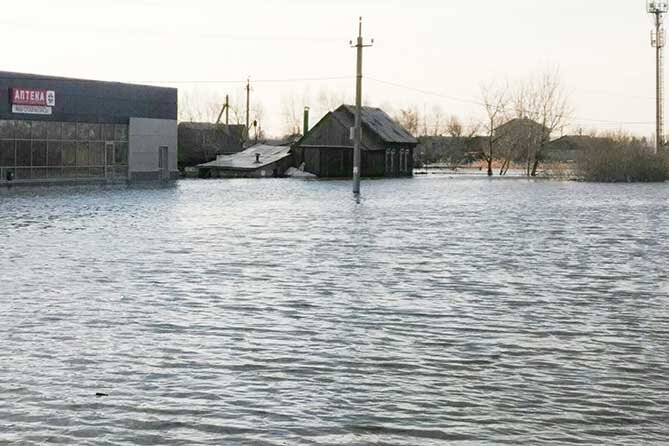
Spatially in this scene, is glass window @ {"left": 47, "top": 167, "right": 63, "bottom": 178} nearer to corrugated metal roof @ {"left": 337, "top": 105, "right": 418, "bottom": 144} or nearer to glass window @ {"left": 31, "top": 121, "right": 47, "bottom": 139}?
glass window @ {"left": 31, "top": 121, "right": 47, "bottom": 139}

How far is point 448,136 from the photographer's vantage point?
167750 mm

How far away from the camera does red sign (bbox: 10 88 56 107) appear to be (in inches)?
2506

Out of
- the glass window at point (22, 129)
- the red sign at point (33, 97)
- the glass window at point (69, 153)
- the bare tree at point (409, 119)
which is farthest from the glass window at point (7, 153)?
the bare tree at point (409, 119)

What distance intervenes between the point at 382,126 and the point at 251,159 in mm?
13760

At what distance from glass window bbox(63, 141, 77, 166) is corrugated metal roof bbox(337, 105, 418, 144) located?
32.5 metres

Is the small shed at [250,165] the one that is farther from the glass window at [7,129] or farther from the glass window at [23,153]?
the glass window at [7,129]

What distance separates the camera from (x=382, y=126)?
102 m

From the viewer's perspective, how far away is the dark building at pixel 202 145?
97500 mm

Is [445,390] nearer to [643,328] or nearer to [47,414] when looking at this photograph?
[47,414]

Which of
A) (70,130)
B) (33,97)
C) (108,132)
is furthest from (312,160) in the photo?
(33,97)

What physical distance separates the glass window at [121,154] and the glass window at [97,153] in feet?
Result: 4.13

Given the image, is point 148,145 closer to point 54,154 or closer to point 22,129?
point 54,154

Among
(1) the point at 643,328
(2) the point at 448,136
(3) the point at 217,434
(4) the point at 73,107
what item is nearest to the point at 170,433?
(3) the point at 217,434

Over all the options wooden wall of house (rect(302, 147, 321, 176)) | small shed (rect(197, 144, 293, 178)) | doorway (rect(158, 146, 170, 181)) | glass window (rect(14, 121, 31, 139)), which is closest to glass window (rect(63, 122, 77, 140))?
glass window (rect(14, 121, 31, 139))
